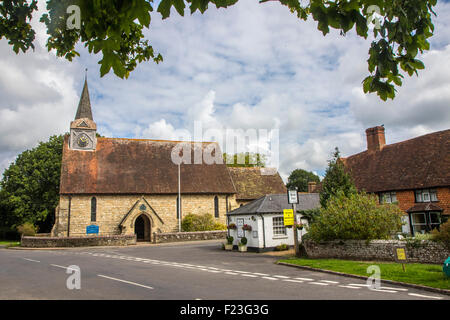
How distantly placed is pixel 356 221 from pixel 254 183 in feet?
94.6

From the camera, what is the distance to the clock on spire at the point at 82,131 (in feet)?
128

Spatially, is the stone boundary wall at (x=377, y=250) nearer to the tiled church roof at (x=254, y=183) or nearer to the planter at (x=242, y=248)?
the planter at (x=242, y=248)

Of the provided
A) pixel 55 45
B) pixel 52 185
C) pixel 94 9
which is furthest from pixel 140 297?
pixel 52 185

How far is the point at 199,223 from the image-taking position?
3691 centimetres

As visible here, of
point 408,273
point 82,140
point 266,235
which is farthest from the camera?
point 82,140

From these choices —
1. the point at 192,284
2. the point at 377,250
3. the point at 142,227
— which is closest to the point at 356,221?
the point at 377,250

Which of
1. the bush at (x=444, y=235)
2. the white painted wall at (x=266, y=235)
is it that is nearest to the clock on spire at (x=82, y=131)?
the white painted wall at (x=266, y=235)

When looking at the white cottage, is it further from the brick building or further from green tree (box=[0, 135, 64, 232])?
green tree (box=[0, 135, 64, 232])

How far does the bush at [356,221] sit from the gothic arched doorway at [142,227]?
2337 cm

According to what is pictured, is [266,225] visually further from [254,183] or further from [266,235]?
[254,183]

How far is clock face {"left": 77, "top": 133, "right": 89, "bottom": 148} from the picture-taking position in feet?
128

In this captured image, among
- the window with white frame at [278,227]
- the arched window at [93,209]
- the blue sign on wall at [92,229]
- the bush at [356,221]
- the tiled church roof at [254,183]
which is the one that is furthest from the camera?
the tiled church roof at [254,183]

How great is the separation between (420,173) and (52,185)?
43.4 m

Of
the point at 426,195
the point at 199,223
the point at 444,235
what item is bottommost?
the point at 444,235
